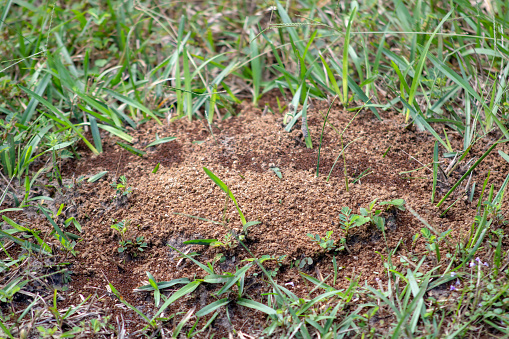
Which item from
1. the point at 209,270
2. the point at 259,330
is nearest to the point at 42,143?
the point at 209,270

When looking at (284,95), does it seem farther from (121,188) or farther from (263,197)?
(121,188)

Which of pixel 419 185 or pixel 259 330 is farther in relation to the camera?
pixel 419 185

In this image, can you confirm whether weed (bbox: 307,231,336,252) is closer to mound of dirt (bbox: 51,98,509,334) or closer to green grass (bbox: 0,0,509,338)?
mound of dirt (bbox: 51,98,509,334)

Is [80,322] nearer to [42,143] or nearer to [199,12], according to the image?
[42,143]

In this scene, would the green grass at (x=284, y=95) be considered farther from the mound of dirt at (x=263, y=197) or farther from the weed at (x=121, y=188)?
the weed at (x=121, y=188)

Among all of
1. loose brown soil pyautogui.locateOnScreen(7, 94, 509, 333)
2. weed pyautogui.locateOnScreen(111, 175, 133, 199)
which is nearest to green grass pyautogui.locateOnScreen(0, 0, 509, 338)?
loose brown soil pyautogui.locateOnScreen(7, 94, 509, 333)

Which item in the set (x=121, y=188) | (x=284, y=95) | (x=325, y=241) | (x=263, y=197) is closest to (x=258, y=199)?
(x=263, y=197)

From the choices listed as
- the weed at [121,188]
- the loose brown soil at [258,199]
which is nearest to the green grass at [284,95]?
the loose brown soil at [258,199]
